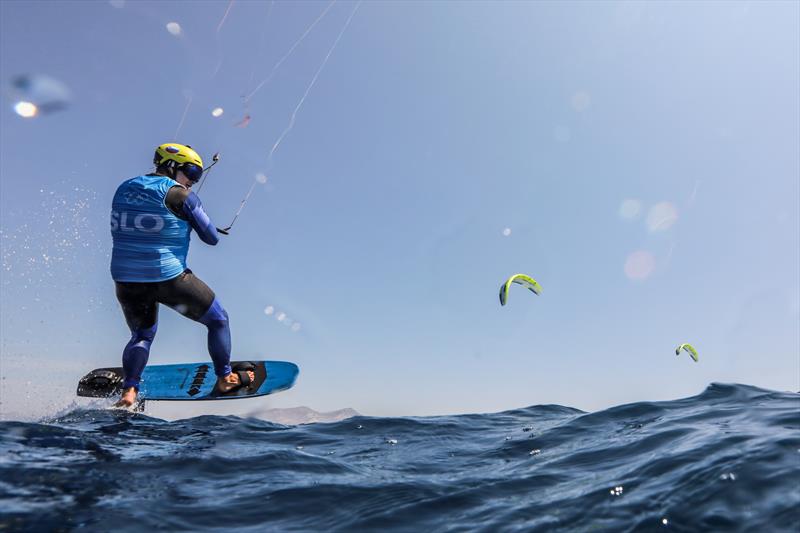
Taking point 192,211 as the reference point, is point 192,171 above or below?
above

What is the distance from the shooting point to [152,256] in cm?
662

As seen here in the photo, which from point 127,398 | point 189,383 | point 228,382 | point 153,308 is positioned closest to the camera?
point 127,398

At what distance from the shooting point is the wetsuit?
6605mm

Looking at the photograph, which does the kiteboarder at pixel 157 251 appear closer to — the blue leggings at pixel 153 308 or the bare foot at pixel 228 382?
the blue leggings at pixel 153 308

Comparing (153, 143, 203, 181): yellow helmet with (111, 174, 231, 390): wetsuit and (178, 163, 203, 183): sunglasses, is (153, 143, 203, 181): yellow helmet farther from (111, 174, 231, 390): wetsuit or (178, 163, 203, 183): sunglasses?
(111, 174, 231, 390): wetsuit

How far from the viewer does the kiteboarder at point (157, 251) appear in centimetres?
661

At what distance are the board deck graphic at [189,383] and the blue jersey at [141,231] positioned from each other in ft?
8.06

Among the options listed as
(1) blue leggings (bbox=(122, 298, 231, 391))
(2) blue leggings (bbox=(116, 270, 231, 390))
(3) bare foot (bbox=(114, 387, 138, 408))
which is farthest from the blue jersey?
(3) bare foot (bbox=(114, 387, 138, 408))

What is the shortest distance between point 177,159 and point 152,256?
1457mm

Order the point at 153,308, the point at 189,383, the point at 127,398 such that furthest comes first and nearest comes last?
the point at 189,383
the point at 153,308
the point at 127,398

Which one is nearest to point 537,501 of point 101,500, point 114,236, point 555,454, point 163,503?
point 555,454

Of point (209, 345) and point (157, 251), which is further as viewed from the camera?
point (209, 345)

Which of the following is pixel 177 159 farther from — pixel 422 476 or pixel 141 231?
pixel 422 476

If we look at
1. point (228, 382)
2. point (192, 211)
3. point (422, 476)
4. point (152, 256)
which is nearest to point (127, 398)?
point (228, 382)
